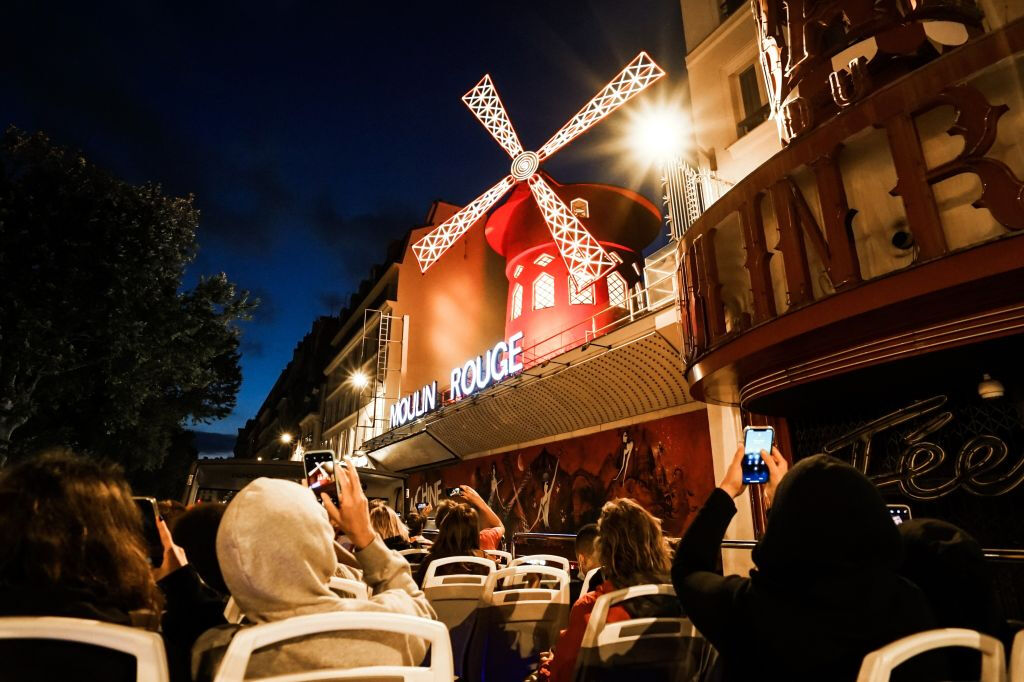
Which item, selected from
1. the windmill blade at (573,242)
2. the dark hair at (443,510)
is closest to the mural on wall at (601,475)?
the windmill blade at (573,242)

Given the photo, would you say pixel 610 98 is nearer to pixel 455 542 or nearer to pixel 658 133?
pixel 658 133

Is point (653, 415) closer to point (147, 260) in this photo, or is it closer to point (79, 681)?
point (79, 681)

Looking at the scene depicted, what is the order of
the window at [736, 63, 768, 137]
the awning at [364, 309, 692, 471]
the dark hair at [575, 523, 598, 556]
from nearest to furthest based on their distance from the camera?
1. the dark hair at [575, 523, 598, 556]
2. the window at [736, 63, 768, 137]
3. the awning at [364, 309, 692, 471]

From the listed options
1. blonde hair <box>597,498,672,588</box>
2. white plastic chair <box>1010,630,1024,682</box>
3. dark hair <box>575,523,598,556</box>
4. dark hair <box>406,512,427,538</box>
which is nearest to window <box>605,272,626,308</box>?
dark hair <box>406,512,427,538</box>

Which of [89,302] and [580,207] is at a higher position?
[580,207]

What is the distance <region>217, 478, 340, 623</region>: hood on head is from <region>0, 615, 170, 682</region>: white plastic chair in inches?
13.1

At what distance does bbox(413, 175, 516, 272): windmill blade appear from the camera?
1636 centimetres

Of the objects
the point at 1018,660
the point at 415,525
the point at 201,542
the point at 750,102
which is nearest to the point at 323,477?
the point at 201,542

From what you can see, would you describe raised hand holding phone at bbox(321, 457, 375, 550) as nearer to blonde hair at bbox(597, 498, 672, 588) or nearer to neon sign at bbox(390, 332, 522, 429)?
blonde hair at bbox(597, 498, 672, 588)

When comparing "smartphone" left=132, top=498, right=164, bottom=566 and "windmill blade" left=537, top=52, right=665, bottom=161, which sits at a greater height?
"windmill blade" left=537, top=52, right=665, bottom=161

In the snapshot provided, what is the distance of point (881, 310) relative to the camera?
4180 millimetres

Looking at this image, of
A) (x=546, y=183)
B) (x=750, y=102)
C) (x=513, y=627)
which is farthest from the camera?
(x=546, y=183)

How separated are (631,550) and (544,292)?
558 inches

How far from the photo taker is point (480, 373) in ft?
48.0
